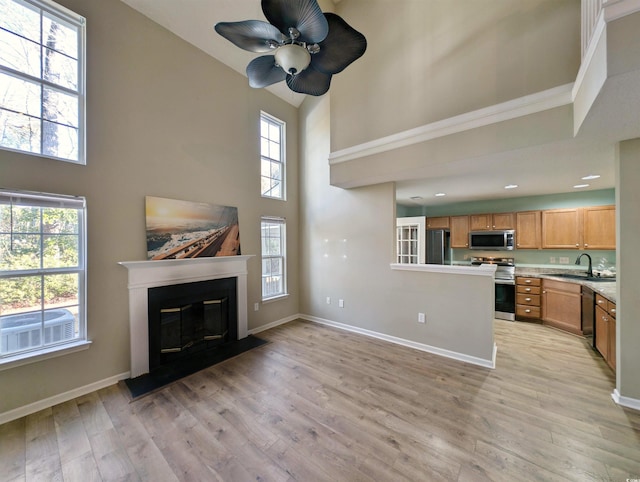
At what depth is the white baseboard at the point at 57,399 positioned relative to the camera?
2.12 m

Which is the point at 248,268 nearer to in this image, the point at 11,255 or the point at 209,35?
the point at 11,255

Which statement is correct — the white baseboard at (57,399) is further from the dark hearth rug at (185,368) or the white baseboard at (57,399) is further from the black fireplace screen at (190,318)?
the black fireplace screen at (190,318)

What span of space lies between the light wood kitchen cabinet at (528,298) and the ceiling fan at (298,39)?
187 inches

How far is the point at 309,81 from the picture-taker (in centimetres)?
222

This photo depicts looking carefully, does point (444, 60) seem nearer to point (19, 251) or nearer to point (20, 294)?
point (19, 251)

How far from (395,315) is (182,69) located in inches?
179

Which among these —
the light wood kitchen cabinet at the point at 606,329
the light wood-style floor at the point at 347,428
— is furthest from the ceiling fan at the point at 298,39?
the light wood kitchen cabinet at the point at 606,329

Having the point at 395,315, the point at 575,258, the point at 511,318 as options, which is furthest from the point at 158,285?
the point at 575,258

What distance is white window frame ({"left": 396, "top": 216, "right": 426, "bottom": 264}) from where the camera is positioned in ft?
17.5

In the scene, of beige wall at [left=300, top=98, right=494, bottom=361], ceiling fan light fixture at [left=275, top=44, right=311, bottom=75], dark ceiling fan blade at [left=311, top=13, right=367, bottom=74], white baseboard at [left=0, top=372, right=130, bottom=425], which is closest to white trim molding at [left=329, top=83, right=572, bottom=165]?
A: beige wall at [left=300, top=98, right=494, bottom=361]

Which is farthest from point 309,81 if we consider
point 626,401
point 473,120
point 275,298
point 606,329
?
point 606,329

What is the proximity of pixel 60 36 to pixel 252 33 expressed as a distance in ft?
7.50

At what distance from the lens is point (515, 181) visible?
3590mm

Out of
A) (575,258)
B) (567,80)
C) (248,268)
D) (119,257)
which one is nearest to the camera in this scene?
(567,80)
